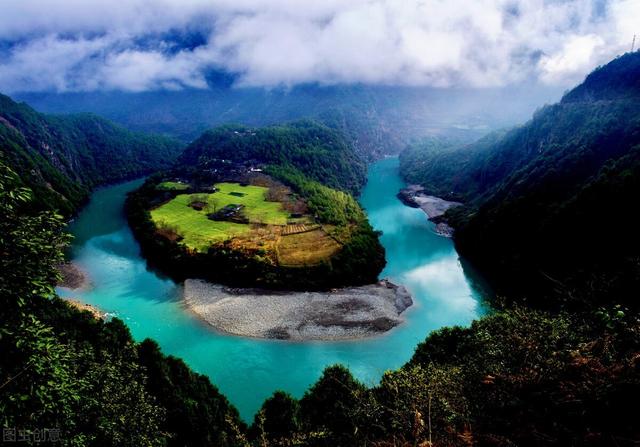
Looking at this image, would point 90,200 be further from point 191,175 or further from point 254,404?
point 254,404

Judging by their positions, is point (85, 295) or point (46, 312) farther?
point (85, 295)

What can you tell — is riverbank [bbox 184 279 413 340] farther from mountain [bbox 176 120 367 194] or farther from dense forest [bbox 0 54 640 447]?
mountain [bbox 176 120 367 194]

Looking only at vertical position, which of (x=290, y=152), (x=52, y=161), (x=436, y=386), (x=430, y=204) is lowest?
(x=436, y=386)

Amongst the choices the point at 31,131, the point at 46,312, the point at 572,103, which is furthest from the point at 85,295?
the point at 31,131

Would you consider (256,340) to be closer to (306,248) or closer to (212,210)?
(306,248)

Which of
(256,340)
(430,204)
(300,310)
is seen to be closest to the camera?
(256,340)

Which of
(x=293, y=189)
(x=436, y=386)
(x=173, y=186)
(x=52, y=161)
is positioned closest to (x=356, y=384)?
(x=436, y=386)
